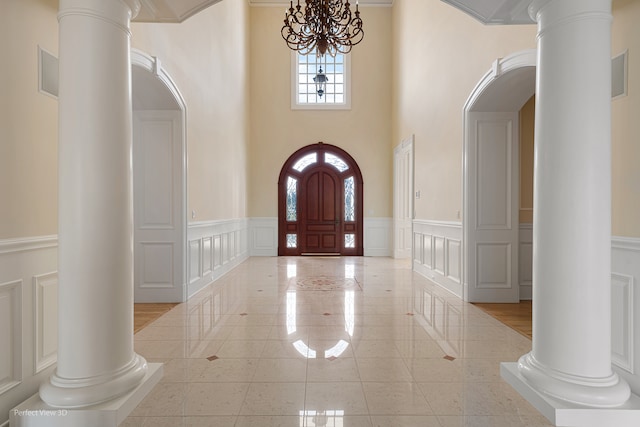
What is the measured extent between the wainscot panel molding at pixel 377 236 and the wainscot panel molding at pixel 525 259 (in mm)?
5580

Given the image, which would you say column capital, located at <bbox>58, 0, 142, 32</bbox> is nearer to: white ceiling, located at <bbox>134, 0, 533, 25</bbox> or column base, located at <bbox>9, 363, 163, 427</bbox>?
white ceiling, located at <bbox>134, 0, 533, 25</bbox>

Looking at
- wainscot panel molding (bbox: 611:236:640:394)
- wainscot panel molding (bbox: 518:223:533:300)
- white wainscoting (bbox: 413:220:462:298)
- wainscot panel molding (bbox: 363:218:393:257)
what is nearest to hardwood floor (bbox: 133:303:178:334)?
white wainscoting (bbox: 413:220:462:298)

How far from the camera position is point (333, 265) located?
9008 mm

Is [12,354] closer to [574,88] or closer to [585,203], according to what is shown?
[585,203]

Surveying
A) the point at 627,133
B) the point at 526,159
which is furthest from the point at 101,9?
the point at 526,159

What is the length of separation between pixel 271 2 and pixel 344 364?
35.6ft

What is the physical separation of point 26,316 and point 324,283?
15.6 ft

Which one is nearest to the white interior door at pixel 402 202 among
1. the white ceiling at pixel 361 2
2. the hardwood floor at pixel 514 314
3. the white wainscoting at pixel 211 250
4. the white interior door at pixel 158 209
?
the hardwood floor at pixel 514 314

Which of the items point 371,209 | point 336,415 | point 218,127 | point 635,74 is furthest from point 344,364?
point 371,209

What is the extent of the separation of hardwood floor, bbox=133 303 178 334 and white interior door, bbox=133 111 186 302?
0.47 feet

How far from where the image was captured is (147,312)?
477 centimetres

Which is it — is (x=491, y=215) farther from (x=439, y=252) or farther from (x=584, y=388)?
(x=584, y=388)

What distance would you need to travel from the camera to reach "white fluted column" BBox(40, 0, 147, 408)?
229cm

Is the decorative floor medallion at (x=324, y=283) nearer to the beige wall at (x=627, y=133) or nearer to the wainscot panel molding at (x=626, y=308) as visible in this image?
the wainscot panel molding at (x=626, y=308)
